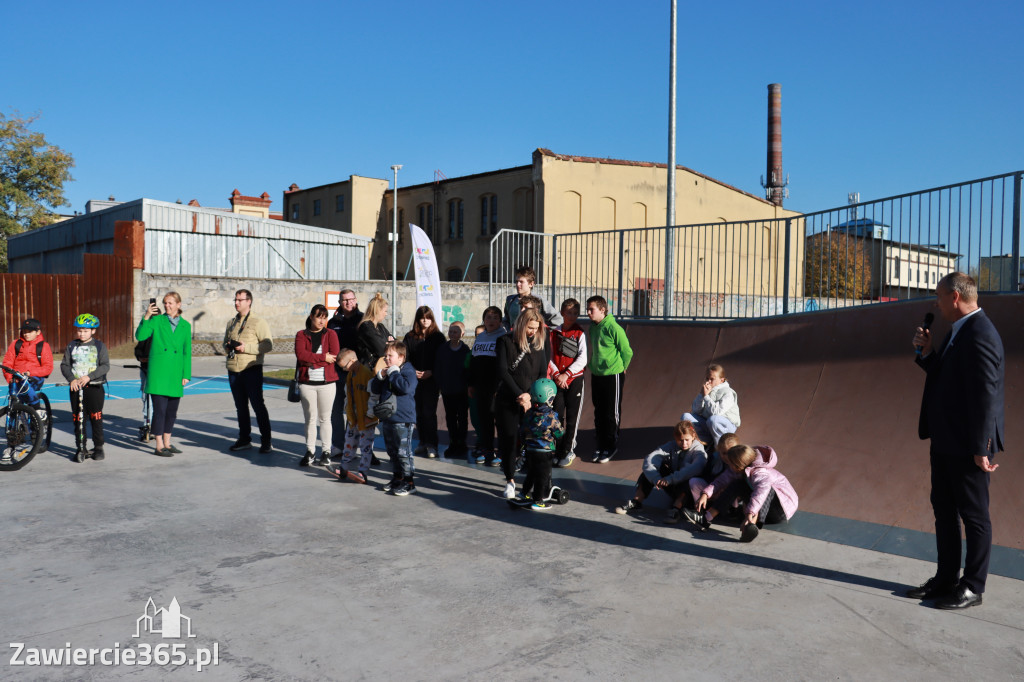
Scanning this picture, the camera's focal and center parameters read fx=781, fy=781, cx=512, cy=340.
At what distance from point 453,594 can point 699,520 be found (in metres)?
2.41

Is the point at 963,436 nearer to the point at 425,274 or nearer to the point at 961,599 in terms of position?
the point at 961,599

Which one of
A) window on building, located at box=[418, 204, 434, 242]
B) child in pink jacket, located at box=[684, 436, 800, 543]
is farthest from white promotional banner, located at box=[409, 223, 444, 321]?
window on building, located at box=[418, 204, 434, 242]

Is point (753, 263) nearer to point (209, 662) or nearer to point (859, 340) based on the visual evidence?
point (859, 340)

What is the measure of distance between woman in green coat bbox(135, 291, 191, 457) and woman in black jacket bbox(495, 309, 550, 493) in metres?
4.12

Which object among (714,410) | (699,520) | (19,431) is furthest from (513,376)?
(19,431)

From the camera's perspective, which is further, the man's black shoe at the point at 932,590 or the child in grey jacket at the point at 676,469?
the child in grey jacket at the point at 676,469

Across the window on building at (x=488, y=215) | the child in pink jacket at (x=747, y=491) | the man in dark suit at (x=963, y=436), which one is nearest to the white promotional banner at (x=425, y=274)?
the child in pink jacket at (x=747, y=491)

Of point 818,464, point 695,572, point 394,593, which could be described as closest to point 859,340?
point 818,464

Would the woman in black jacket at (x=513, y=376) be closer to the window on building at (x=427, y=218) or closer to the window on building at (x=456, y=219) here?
the window on building at (x=456, y=219)

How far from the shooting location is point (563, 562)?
5375 millimetres

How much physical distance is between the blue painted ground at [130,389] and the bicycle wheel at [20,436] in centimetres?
605

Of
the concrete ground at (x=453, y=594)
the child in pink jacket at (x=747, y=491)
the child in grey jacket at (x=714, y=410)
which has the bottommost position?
the concrete ground at (x=453, y=594)

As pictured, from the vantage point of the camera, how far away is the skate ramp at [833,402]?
6.18 metres

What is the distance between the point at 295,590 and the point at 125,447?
611 cm
